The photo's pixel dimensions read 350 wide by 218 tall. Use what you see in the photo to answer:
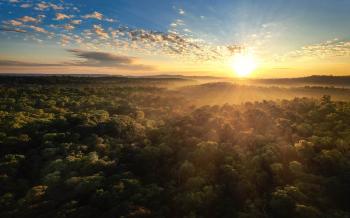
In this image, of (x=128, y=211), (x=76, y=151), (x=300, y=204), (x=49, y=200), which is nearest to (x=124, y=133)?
(x=76, y=151)

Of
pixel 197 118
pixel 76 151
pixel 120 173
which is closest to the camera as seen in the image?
pixel 120 173

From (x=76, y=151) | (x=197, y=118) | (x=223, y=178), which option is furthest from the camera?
(x=197, y=118)

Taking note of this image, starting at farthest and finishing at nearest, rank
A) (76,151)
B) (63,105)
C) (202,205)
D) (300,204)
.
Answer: (63,105) → (76,151) → (202,205) → (300,204)

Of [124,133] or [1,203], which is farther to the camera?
[124,133]

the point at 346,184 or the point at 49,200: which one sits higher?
the point at 346,184

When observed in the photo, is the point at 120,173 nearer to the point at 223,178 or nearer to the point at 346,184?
the point at 223,178

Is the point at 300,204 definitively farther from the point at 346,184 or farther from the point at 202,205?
the point at 202,205

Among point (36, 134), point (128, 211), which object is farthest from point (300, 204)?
point (36, 134)
